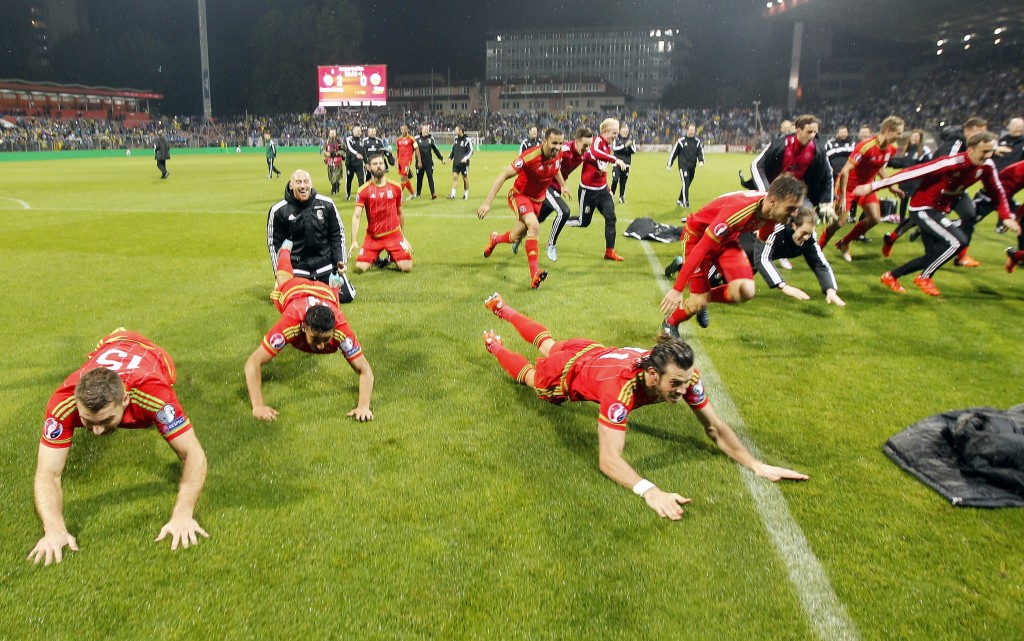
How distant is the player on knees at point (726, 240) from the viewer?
5.30m

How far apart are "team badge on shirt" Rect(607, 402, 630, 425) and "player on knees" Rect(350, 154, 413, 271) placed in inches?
263

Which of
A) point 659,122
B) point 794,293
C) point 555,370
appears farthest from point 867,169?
point 659,122

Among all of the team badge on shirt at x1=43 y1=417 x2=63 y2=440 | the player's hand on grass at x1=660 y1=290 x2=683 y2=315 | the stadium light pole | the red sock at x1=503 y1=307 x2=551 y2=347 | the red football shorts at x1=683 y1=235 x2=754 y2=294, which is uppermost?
the stadium light pole

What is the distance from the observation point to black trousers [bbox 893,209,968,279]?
28.2ft

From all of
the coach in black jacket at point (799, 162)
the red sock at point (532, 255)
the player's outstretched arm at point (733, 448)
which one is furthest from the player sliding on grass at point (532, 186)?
the player's outstretched arm at point (733, 448)

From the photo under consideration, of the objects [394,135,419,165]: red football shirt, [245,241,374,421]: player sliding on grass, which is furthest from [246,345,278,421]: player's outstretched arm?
[394,135,419,165]: red football shirt

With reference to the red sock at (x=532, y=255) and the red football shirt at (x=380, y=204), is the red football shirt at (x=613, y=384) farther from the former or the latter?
the red football shirt at (x=380, y=204)

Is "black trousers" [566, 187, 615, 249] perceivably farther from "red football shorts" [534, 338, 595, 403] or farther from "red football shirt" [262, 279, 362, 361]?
"red football shirt" [262, 279, 362, 361]

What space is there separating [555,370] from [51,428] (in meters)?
3.17

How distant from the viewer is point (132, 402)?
377 centimetres

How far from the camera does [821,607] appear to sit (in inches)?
120

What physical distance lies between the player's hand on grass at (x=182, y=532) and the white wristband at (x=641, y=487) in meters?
2.43

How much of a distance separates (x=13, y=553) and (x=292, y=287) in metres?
2.68

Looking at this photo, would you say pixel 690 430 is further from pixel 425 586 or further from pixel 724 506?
pixel 425 586
